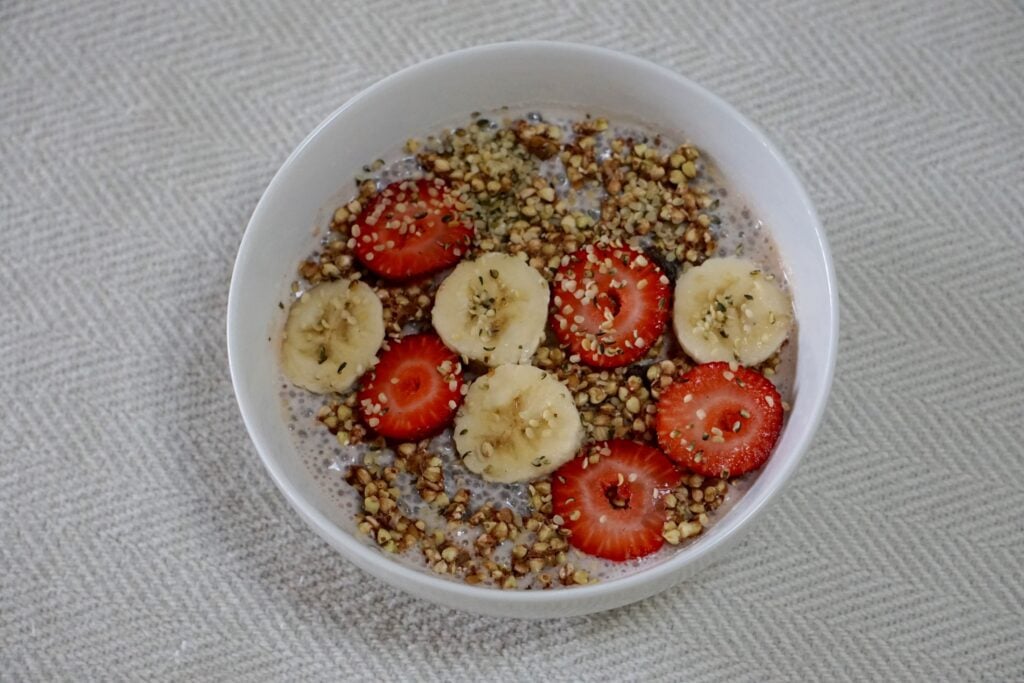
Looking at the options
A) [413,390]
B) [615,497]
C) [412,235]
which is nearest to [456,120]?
[412,235]

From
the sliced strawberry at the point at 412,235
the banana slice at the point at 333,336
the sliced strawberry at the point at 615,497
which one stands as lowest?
the sliced strawberry at the point at 615,497

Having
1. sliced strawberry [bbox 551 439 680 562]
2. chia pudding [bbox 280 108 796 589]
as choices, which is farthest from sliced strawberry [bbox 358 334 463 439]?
sliced strawberry [bbox 551 439 680 562]

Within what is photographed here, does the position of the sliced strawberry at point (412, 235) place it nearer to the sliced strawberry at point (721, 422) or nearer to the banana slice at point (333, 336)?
the banana slice at point (333, 336)

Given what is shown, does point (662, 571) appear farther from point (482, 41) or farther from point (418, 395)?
point (482, 41)

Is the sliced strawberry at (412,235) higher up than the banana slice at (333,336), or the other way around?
the sliced strawberry at (412,235)

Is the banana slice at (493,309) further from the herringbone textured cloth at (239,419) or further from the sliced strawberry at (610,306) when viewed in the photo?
the herringbone textured cloth at (239,419)

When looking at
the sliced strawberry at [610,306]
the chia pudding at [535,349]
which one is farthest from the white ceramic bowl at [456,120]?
the sliced strawberry at [610,306]

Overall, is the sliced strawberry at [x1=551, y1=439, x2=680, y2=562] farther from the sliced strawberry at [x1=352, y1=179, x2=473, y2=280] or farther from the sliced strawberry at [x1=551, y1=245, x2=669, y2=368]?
the sliced strawberry at [x1=352, y1=179, x2=473, y2=280]
